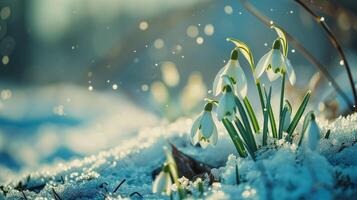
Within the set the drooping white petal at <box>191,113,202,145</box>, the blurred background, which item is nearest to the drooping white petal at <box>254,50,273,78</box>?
the drooping white petal at <box>191,113,202,145</box>

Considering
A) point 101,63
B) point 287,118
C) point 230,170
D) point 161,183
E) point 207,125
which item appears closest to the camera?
point 161,183

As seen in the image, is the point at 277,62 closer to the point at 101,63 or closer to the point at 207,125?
the point at 207,125

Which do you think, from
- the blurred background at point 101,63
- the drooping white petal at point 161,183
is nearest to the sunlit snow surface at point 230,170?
the drooping white petal at point 161,183

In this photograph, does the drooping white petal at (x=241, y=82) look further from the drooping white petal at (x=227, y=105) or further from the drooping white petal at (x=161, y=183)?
the drooping white petal at (x=161, y=183)

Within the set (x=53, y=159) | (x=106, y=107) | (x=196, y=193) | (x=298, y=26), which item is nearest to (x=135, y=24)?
(x=106, y=107)

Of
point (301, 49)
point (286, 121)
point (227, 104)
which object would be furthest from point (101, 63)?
point (227, 104)

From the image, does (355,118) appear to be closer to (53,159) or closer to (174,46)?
(53,159)
